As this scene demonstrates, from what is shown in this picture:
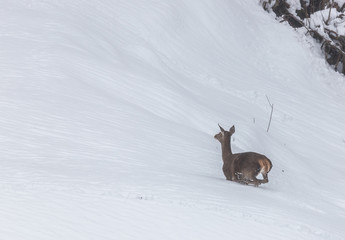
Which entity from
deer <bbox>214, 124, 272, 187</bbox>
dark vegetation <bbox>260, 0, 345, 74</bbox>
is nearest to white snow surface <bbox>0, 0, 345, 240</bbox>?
deer <bbox>214, 124, 272, 187</bbox>

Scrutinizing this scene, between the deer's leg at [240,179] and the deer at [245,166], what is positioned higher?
the deer at [245,166]

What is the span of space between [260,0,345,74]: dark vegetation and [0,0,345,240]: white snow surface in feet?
1.05

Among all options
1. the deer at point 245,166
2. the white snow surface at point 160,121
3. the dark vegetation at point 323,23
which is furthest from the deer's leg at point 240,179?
the dark vegetation at point 323,23

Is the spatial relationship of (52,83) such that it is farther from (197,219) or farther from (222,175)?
(197,219)

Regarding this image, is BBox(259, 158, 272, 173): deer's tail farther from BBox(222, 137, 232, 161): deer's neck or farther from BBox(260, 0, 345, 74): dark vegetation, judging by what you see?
BBox(260, 0, 345, 74): dark vegetation

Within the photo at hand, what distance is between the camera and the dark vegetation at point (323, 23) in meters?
16.4

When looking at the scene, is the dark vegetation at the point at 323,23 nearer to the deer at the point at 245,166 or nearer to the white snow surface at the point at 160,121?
the white snow surface at the point at 160,121

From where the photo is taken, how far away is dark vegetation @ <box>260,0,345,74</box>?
16422mm

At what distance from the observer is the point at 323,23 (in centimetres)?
1680

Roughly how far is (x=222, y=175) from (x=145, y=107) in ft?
7.27

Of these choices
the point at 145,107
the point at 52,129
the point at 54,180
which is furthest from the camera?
the point at 145,107

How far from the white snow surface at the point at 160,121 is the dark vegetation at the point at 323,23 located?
12.6 inches

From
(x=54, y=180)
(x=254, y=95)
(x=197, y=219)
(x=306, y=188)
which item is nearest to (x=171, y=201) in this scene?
(x=197, y=219)

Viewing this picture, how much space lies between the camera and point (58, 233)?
516 centimetres
